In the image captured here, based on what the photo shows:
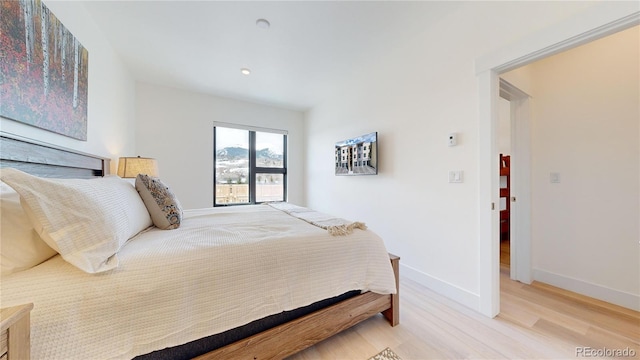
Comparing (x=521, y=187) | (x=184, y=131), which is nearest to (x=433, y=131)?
(x=521, y=187)

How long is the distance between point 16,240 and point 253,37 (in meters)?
2.23

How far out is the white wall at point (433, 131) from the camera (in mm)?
1759

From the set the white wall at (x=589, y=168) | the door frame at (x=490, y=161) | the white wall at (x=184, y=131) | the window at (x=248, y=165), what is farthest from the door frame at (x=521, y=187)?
the white wall at (x=184, y=131)

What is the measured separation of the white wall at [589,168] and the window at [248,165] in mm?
3749

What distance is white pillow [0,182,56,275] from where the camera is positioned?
0.75 metres

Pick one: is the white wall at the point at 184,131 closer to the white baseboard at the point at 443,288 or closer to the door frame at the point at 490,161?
the white baseboard at the point at 443,288

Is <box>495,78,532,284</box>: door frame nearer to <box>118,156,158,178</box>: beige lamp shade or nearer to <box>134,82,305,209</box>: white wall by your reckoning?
<box>134,82,305,209</box>: white wall

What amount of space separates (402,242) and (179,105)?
12.5 feet

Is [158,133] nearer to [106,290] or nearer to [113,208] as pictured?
[113,208]

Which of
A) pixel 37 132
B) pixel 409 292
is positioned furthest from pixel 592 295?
pixel 37 132

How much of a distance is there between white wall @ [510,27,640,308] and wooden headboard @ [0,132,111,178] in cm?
401

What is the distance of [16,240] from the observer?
781 mm

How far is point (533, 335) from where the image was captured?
57.3 inches

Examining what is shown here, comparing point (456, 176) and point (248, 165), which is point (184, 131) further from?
point (456, 176)
